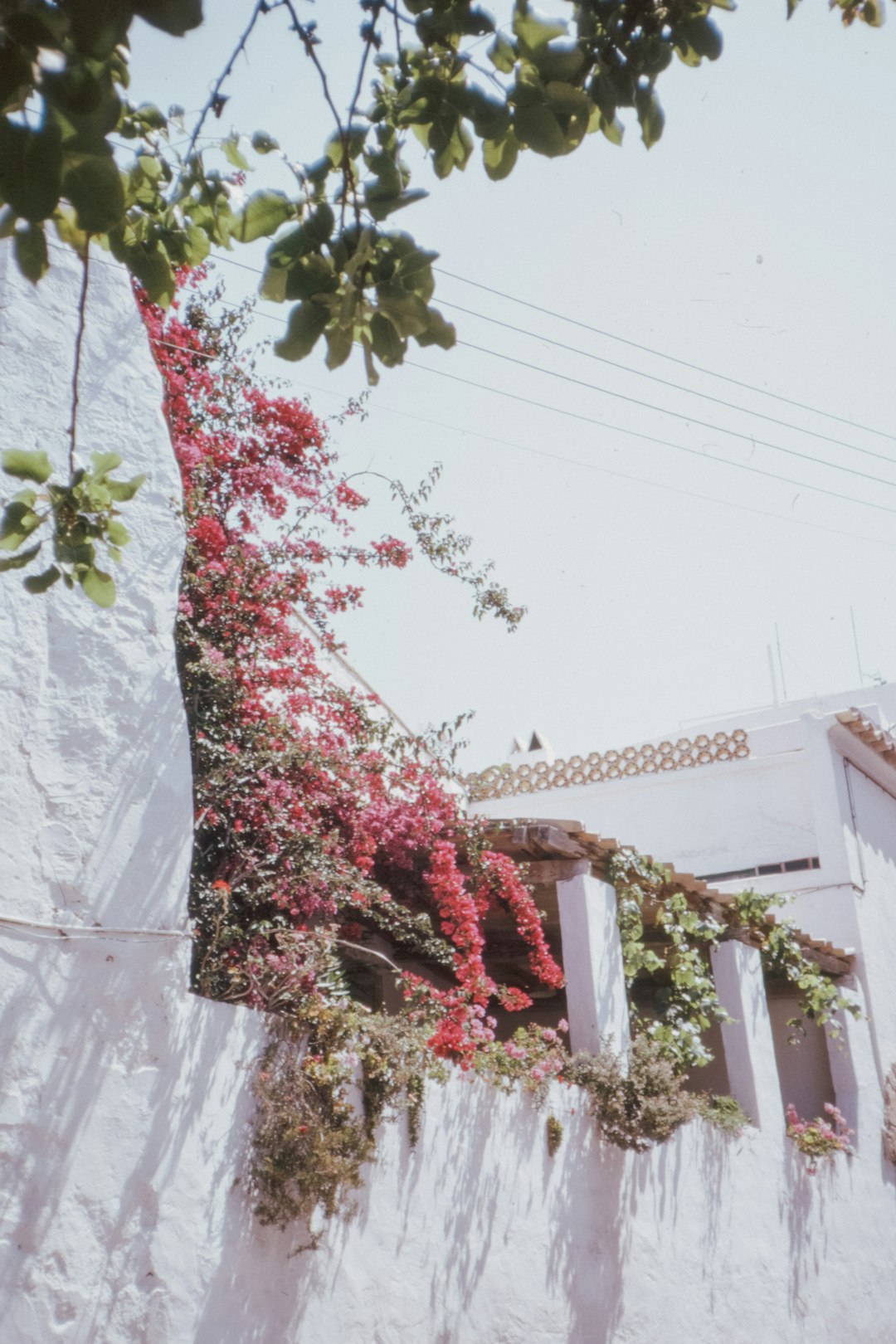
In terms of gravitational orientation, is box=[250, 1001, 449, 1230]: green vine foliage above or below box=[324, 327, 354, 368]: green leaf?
→ below

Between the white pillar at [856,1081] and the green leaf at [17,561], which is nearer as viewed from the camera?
the green leaf at [17,561]

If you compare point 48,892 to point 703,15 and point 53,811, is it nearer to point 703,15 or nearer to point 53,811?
point 53,811

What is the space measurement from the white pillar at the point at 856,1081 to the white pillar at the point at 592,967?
135 inches

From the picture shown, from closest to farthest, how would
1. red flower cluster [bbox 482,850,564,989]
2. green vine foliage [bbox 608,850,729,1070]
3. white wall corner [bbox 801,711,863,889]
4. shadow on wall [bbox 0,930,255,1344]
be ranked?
shadow on wall [bbox 0,930,255,1344] < red flower cluster [bbox 482,850,564,989] < green vine foliage [bbox 608,850,729,1070] < white wall corner [bbox 801,711,863,889]

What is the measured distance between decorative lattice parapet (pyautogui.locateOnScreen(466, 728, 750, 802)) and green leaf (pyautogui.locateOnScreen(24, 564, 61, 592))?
9289 millimetres

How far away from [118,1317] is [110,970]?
4.28 ft

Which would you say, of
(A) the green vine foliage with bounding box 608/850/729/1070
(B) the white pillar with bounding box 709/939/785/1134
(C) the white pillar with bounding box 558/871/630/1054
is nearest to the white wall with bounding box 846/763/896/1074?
(B) the white pillar with bounding box 709/939/785/1134

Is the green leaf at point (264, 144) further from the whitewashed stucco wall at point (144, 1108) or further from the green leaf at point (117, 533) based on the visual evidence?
the whitewashed stucco wall at point (144, 1108)

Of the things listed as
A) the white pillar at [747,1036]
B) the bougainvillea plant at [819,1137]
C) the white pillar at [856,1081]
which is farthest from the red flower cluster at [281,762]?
the white pillar at [856,1081]

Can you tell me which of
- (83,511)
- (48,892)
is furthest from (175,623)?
(83,511)

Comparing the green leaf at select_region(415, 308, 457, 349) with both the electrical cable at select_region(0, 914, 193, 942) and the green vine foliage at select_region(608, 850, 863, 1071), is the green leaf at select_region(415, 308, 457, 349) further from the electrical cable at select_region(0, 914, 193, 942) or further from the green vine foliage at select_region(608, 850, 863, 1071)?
the green vine foliage at select_region(608, 850, 863, 1071)

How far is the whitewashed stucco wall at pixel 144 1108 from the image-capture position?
462cm

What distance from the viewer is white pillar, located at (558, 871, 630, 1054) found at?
781 centimetres

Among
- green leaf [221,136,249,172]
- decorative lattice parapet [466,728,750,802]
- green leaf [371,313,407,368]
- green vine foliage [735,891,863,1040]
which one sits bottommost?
green leaf [371,313,407,368]
